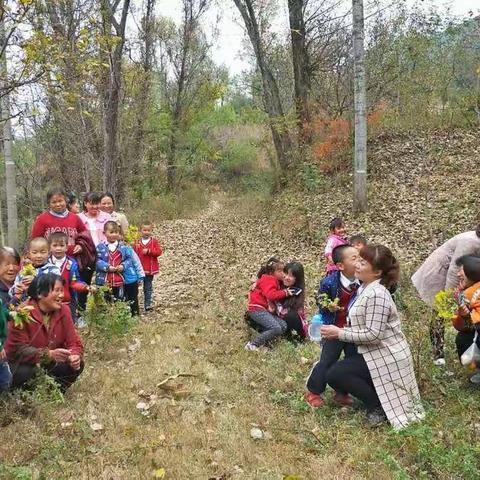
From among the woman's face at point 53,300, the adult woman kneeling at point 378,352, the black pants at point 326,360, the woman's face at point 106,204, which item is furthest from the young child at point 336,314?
the woman's face at point 106,204

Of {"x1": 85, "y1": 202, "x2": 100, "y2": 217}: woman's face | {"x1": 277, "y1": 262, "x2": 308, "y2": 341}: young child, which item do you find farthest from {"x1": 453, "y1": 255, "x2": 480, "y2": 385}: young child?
{"x1": 85, "y1": 202, "x2": 100, "y2": 217}: woman's face

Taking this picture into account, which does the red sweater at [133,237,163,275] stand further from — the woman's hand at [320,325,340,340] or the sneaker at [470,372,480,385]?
the sneaker at [470,372,480,385]

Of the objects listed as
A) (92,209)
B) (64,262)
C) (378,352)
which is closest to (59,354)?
(64,262)

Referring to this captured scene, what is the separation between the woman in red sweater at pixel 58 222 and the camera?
668cm

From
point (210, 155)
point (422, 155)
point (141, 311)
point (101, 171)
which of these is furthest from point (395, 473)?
point (210, 155)

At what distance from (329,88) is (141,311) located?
12.2 meters

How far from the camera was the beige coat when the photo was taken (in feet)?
16.2

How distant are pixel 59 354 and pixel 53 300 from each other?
474mm

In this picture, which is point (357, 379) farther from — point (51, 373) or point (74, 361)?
point (51, 373)

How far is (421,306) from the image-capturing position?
23.3ft

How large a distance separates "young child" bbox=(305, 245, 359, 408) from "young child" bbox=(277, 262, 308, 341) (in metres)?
0.81

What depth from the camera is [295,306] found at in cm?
659

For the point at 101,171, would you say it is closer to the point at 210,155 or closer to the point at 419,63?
the point at 419,63

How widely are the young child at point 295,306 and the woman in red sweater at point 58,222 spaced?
2.70m
